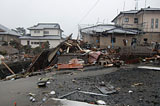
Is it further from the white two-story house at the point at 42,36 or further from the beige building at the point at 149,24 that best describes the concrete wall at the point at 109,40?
the white two-story house at the point at 42,36

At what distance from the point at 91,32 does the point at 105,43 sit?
264 centimetres

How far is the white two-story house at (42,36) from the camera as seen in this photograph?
1028 inches

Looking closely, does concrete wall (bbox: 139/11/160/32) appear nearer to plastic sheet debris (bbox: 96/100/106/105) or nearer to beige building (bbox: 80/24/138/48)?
beige building (bbox: 80/24/138/48)

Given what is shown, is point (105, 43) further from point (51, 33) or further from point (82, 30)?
point (51, 33)

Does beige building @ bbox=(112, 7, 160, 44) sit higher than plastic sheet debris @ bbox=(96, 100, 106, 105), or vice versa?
beige building @ bbox=(112, 7, 160, 44)

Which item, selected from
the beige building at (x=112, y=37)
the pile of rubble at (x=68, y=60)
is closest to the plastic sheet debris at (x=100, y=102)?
the pile of rubble at (x=68, y=60)

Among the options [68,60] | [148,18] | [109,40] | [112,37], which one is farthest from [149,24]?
[68,60]

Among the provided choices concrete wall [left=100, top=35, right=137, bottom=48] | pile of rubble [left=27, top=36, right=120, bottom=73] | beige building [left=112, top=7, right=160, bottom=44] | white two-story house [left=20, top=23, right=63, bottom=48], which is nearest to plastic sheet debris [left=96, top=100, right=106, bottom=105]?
pile of rubble [left=27, top=36, right=120, bottom=73]

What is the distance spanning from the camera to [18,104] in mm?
3197

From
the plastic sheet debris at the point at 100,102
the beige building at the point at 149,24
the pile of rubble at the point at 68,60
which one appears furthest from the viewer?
the beige building at the point at 149,24

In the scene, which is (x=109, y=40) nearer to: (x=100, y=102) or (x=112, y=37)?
(x=112, y=37)

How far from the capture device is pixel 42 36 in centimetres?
2783

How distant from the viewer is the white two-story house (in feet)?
85.7

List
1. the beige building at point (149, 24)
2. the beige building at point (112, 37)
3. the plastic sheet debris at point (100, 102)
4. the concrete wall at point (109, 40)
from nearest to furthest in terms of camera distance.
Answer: the plastic sheet debris at point (100, 102)
the beige building at point (112, 37)
the concrete wall at point (109, 40)
the beige building at point (149, 24)
